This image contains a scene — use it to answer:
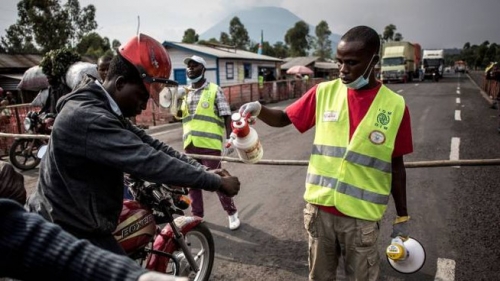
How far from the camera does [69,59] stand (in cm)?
543

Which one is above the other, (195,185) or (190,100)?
(190,100)

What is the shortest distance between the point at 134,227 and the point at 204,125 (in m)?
2.08

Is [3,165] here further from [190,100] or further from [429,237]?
[429,237]

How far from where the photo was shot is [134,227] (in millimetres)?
2342

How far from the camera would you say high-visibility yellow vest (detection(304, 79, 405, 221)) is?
6.98ft

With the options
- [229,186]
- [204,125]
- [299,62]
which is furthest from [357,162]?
[299,62]

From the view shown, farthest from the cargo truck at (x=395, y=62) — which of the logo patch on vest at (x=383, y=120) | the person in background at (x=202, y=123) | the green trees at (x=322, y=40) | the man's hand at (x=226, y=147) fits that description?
the green trees at (x=322, y=40)

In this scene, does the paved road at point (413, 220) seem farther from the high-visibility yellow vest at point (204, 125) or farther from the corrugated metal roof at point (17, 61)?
the corrugated metal roof at point (17, 61)

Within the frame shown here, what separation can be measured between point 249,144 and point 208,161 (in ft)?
6.28

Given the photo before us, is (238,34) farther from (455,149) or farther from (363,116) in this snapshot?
(363,116)

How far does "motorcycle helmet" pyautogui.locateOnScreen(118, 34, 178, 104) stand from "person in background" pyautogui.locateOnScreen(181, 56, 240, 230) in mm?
2276

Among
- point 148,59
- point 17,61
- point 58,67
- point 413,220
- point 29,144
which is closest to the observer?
point 148,59

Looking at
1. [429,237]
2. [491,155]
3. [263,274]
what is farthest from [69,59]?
[491,155]

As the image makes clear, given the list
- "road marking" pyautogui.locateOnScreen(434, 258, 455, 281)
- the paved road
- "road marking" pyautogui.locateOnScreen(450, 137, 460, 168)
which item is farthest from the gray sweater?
"road marking" pyautogui.locateOnScreen(450, 137, 460, 168)
